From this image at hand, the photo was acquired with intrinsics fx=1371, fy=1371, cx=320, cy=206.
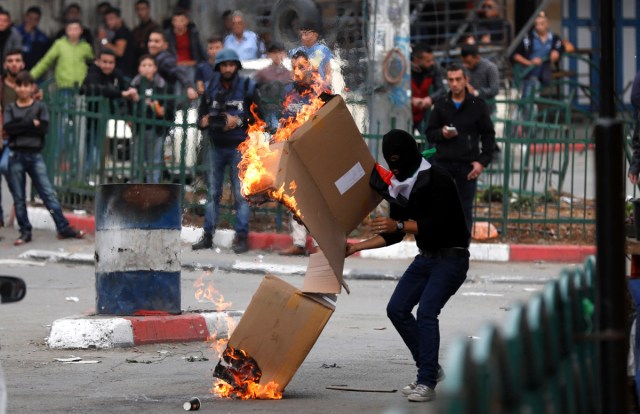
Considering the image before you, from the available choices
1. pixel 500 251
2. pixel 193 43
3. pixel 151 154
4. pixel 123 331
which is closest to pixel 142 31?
pixel 193 43

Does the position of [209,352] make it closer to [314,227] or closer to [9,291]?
[314,227]

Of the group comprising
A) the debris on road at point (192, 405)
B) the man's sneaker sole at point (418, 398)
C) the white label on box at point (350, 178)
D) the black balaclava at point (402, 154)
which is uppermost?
the black balaclava at point (402, 154)

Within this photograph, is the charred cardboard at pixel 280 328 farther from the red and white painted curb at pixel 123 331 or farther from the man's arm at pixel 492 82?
the man's arm at pixel 492 82

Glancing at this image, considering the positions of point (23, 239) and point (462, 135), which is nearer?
point (462, 135)

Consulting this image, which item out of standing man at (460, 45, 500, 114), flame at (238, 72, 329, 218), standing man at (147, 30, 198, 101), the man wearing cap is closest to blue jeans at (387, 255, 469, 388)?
flame at (238, 72, 329, 218)

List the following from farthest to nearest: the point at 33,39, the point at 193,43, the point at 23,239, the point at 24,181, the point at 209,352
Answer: the point at 33,39, the point at 193,43, the point at 23,239, the point at 24,181, the point at 209,352

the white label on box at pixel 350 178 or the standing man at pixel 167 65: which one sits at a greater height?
the standing man at pixel 167 65

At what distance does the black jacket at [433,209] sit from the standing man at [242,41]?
880cm

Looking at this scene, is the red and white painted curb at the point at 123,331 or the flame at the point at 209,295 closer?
the red and white painted curb at the point at 123,331

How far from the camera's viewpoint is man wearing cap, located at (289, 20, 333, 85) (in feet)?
33.3

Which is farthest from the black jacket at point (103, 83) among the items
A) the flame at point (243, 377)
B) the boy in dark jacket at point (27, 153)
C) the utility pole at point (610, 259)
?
the utility pole at point (610, 259)

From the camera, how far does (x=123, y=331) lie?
8.86 meters

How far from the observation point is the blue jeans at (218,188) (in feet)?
43.9

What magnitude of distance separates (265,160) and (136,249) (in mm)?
2456
